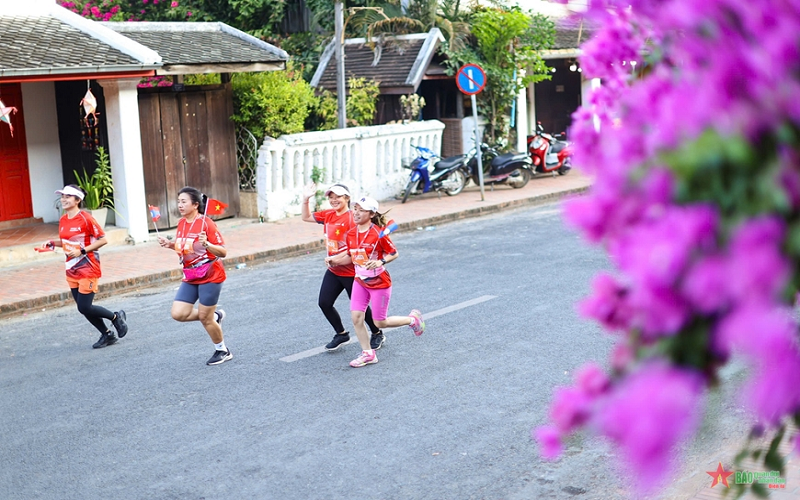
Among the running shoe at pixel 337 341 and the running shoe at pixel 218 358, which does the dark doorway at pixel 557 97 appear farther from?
the running shoe at pixel 218 358

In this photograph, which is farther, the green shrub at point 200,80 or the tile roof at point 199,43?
the green shrub at point 200,80

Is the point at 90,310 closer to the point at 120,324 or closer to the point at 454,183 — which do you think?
the point at 120,324

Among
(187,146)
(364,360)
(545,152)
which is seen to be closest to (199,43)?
(187,146)

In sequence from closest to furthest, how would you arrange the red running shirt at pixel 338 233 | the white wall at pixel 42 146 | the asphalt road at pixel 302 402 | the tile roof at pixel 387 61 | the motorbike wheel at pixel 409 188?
the asphalt road at pixel 302 402, the red running shirt at pixel 338 233, the white wall at pixel 42 146, the motorbike wheel at pixel 409 188, the tile roof at pixel 387 61

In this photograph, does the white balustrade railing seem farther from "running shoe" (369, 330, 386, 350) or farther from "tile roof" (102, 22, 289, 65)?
"running shoe" (369, 330, 386, 350)

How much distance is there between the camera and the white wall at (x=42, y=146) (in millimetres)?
15828

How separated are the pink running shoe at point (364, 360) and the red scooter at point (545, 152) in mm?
15309

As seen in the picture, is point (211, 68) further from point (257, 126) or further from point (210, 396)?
point (210, 396)

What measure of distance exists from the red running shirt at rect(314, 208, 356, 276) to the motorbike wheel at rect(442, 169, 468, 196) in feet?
37.4

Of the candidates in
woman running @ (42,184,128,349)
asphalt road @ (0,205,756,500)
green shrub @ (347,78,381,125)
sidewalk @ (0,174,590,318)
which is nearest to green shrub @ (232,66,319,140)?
sidewalk @ (0,174,590,318)

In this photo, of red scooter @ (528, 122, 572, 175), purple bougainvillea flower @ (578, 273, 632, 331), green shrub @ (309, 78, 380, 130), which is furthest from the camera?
red scooter @ (528, 122, 572, 175)

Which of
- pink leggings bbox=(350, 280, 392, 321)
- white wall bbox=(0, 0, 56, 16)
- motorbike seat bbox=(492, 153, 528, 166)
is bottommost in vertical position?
pink leggings bbox=(350, 280, 392, 321)

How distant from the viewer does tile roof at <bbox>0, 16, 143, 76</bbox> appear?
13.2 m

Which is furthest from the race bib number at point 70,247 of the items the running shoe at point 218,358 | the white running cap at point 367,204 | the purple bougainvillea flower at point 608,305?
the purple bougainvillea flower at point 608,305
